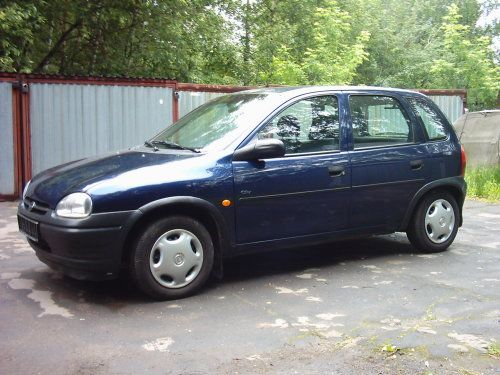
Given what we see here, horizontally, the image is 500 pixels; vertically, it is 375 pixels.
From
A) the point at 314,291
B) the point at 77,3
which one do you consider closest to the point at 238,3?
the point at 77,3

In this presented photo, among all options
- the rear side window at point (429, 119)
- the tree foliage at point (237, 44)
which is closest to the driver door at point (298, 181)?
the rear side window at point (429, 119)

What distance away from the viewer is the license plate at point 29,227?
4.59 m

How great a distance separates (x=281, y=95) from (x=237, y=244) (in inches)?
58.1

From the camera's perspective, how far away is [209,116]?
5629 mm

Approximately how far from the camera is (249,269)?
18.5 feet

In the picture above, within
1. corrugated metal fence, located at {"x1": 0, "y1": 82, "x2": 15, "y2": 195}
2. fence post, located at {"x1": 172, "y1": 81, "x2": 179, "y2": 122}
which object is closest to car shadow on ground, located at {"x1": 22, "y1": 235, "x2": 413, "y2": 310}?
corrugated metal fence, located at {"x1": 0, "y1": 82, "x2": 15, "y2": 195}

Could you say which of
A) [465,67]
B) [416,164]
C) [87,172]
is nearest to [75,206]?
[87,172]

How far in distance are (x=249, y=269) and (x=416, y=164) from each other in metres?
2.00

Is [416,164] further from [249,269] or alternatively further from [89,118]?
[89,118]

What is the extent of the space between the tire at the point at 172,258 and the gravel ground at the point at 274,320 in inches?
5.5

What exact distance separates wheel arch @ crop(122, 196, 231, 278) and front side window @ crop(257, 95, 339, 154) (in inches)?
33.1

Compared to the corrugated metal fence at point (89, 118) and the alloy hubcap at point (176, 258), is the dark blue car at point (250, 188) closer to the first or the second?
the alloy hubcap at point (176, 258)

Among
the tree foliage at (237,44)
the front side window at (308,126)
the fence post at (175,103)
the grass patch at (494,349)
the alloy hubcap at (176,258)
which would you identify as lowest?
the grass patch at (494,349)

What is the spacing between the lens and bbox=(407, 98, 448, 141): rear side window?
20.2ft
